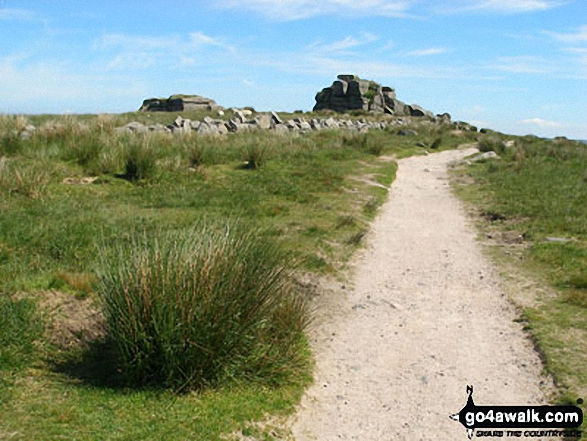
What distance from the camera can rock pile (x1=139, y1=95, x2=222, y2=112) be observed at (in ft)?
143

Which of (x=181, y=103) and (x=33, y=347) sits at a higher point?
(x=181, y=103)

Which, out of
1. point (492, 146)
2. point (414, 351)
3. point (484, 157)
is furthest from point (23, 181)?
point (492, 146)

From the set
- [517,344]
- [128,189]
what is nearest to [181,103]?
[128,189]

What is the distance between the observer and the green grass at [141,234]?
405cm

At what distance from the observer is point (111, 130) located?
1662cm

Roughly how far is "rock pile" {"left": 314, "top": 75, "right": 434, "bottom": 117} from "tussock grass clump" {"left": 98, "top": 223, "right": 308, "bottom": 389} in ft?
175

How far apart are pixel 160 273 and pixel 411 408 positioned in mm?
2231

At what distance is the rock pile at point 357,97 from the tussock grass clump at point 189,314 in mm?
53426

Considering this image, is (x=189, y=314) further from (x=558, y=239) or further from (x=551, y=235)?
(x=551, y=235)

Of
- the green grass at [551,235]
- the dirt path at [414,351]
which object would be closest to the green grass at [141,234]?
the dirt path at [414,351]

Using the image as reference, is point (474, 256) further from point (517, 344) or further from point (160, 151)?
point (160, 151)

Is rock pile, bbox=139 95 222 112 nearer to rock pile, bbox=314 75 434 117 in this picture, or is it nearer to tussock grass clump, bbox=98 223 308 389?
rock pile, bbox=314 75 434 117

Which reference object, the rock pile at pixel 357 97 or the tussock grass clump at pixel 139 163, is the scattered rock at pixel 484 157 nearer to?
the tussock grass clump at pixel 139 163

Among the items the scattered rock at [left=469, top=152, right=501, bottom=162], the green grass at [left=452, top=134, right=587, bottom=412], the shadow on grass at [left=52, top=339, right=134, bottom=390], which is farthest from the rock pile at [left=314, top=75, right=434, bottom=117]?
the shadow on grass at [left=52, top=339, right=134, bottom=390]
